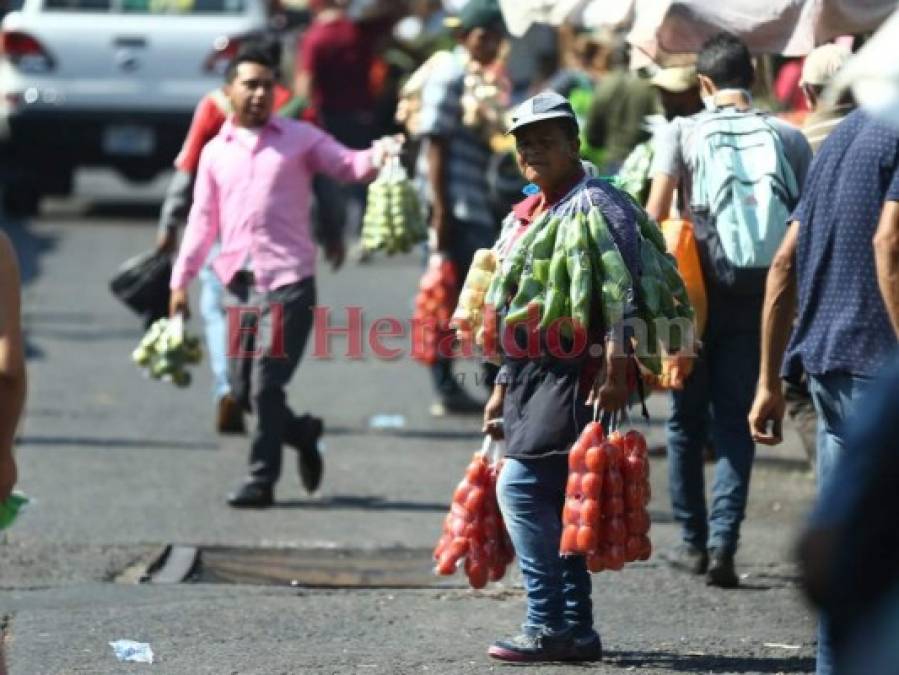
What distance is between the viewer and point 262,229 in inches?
379

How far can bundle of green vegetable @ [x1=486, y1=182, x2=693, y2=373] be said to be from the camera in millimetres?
6531

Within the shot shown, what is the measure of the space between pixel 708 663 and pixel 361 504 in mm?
3247

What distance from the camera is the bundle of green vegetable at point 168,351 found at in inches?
400

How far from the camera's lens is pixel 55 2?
21.0 meters

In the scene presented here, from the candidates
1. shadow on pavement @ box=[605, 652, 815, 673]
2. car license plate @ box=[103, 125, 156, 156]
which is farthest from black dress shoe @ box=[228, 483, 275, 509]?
car license plate @ box=[103, 125, 156, 156]

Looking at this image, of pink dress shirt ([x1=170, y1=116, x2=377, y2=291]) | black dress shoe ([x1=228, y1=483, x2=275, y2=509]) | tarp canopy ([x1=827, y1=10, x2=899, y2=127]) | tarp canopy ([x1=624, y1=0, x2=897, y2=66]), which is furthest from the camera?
black dress shoe ([x1=228, y1=483, x2=275, y2=509])

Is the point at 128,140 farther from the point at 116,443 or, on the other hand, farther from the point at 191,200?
the point at 191,200

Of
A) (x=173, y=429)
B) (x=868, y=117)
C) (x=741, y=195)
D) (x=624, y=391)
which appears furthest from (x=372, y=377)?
(x=868, y=117)

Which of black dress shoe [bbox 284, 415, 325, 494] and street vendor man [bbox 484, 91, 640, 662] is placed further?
black dress shoe [bbox 284, 415, 325, 494]

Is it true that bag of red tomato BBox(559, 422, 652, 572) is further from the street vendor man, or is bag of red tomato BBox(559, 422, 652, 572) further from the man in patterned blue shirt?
the man in patterned blue shirt

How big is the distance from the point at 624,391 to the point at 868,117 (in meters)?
1.20

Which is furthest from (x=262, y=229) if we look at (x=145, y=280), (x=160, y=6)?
(x=160, y=6)

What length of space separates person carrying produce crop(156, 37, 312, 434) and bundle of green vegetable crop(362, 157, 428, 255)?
0.86 m

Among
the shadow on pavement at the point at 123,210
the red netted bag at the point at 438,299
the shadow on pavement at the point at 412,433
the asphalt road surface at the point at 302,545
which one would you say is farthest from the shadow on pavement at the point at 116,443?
the shadow on pavement at the point at 123,210
